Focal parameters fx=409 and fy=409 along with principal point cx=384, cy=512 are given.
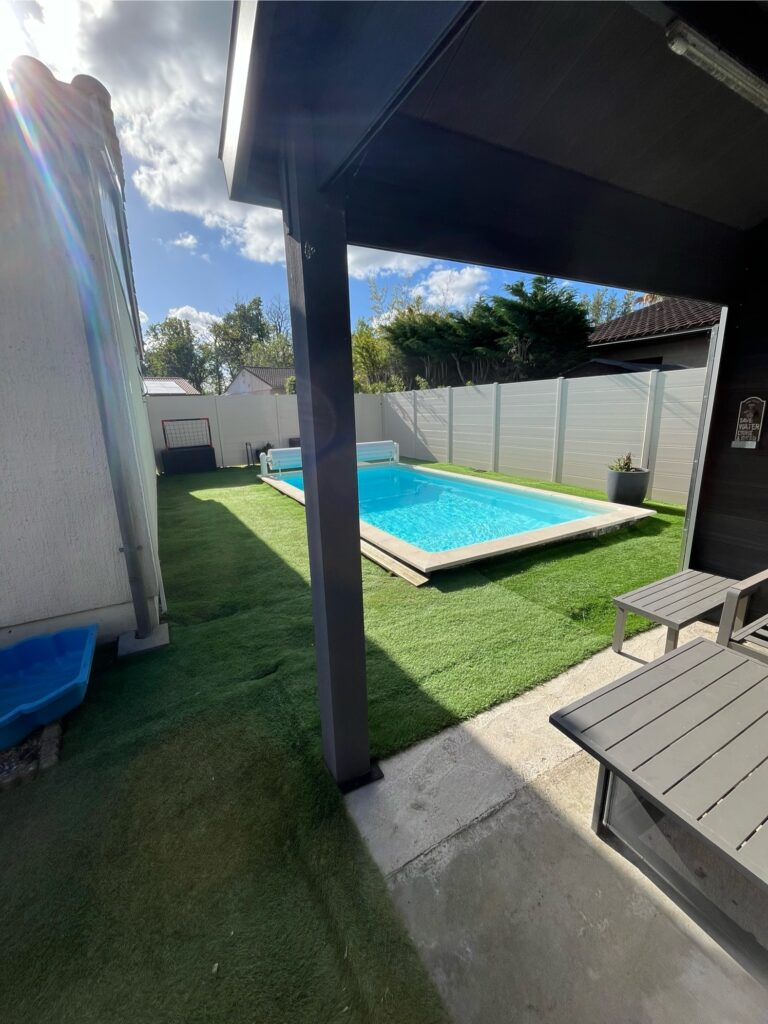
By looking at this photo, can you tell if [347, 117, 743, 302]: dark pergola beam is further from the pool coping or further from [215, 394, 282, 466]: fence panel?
[215, 394, 282, 466]: fence panel

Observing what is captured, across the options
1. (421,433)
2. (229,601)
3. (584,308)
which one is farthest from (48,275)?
(584,308)

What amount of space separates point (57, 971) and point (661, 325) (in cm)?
1344

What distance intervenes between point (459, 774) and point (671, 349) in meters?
12.0

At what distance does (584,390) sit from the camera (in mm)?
7434

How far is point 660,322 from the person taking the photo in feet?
34.6

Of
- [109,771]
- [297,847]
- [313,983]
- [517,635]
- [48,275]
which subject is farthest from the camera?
[517,635]

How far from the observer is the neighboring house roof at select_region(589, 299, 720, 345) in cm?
921

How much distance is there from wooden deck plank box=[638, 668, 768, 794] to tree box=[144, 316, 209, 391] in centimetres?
3652

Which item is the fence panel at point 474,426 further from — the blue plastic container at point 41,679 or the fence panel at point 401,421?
the blue plastic container at point 41,679

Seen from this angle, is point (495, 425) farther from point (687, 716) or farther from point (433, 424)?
point (687, 716)

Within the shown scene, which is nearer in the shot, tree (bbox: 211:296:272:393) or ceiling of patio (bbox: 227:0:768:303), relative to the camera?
ceiling of patio (bbox: 227:0:768:303)

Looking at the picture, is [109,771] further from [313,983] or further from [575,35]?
[575,35]

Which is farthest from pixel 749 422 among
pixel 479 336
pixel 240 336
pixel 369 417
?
pixel 240 336

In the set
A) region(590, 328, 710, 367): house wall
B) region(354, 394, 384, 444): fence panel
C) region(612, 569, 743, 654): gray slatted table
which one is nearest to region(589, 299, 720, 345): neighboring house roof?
region(590, 328, 710, 367): house wall
